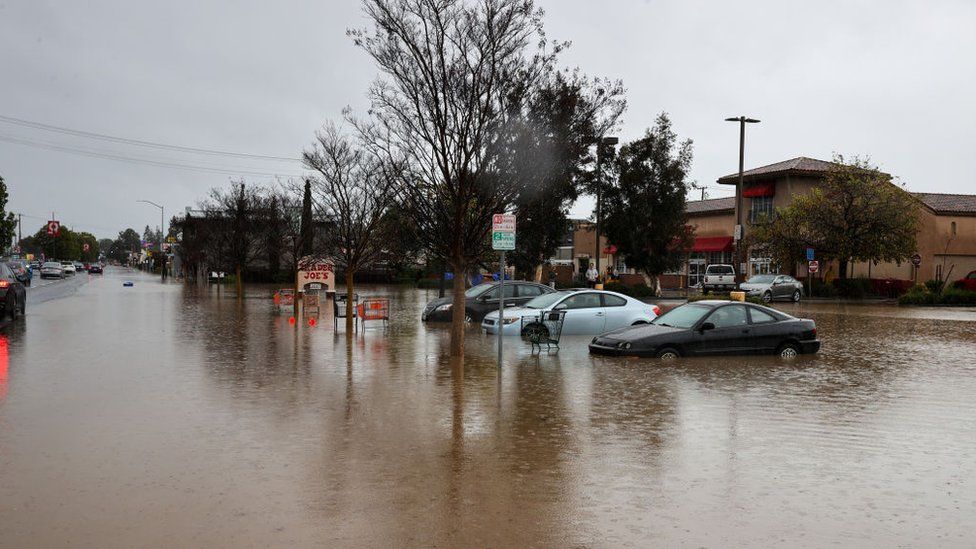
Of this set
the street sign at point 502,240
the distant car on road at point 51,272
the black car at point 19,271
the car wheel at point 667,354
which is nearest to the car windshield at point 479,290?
the car wheel at point 667,354

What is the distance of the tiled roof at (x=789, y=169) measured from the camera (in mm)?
53969

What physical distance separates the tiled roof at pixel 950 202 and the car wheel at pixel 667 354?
44285 millimetres

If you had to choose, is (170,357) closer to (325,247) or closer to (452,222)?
(452,222)

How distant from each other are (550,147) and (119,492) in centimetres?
1130

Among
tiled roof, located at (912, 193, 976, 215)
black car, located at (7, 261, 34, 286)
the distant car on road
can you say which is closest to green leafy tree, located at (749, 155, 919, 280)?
tiled roof, located at (912, 193, 976, 215)

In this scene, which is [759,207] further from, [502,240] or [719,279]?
[502,240]

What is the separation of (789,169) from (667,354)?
42.8 metres

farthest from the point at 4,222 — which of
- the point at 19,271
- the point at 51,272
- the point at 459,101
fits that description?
the point at 459,101

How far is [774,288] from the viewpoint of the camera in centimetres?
4125

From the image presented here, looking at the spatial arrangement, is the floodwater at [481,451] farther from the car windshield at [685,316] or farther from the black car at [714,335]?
the car windshield at [685,316]

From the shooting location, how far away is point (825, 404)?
10.9 meters

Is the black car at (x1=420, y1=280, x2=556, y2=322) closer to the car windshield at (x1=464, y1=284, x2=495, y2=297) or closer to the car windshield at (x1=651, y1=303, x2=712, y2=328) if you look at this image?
the car windshield at (x1=464, y1=284, x2=495, y2=297)

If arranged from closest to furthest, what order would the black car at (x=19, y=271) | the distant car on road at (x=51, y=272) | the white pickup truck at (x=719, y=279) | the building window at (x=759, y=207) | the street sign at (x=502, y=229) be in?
the street sign at (x=502, y=229) → the black car at (x=19, y=271) → the white pickup truck at (x=719, y=279) → the building window at (x=759, y=207) → the distant car on road at (x=51, y=272)

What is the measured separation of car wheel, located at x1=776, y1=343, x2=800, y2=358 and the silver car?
80.5 feet
